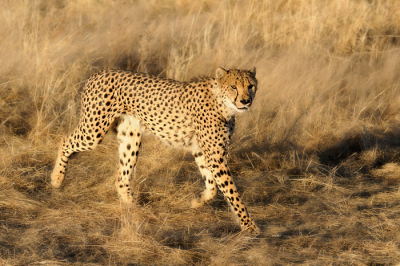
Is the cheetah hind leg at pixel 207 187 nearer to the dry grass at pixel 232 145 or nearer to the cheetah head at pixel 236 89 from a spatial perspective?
the dry grass at pixel 232 145

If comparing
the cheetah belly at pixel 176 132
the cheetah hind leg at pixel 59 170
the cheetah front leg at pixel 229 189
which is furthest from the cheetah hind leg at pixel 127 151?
the cheetah front leg at pixel 229 189

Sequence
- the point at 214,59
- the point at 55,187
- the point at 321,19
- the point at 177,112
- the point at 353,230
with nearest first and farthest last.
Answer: the point at 353,230, the point at 177,112, the point at 55,187, the point at 214,59, the point at 321,19

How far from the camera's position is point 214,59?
263 inches

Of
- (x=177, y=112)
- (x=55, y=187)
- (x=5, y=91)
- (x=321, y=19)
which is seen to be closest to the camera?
(x=177, y=112)

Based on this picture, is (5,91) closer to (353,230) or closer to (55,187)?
(55,187)

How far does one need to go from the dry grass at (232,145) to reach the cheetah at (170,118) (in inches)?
8.1

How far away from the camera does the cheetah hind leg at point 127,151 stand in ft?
15.0

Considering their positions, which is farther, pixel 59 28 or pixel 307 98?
pixel 59 28

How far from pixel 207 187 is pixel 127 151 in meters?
0.71

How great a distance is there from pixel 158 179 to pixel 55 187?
85cm

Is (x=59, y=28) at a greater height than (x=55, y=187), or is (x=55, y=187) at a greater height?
(x=59, y=28)

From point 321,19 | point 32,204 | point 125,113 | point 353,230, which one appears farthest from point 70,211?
point 321,19

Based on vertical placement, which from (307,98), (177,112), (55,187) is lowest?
(55,187)

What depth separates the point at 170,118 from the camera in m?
4.31
